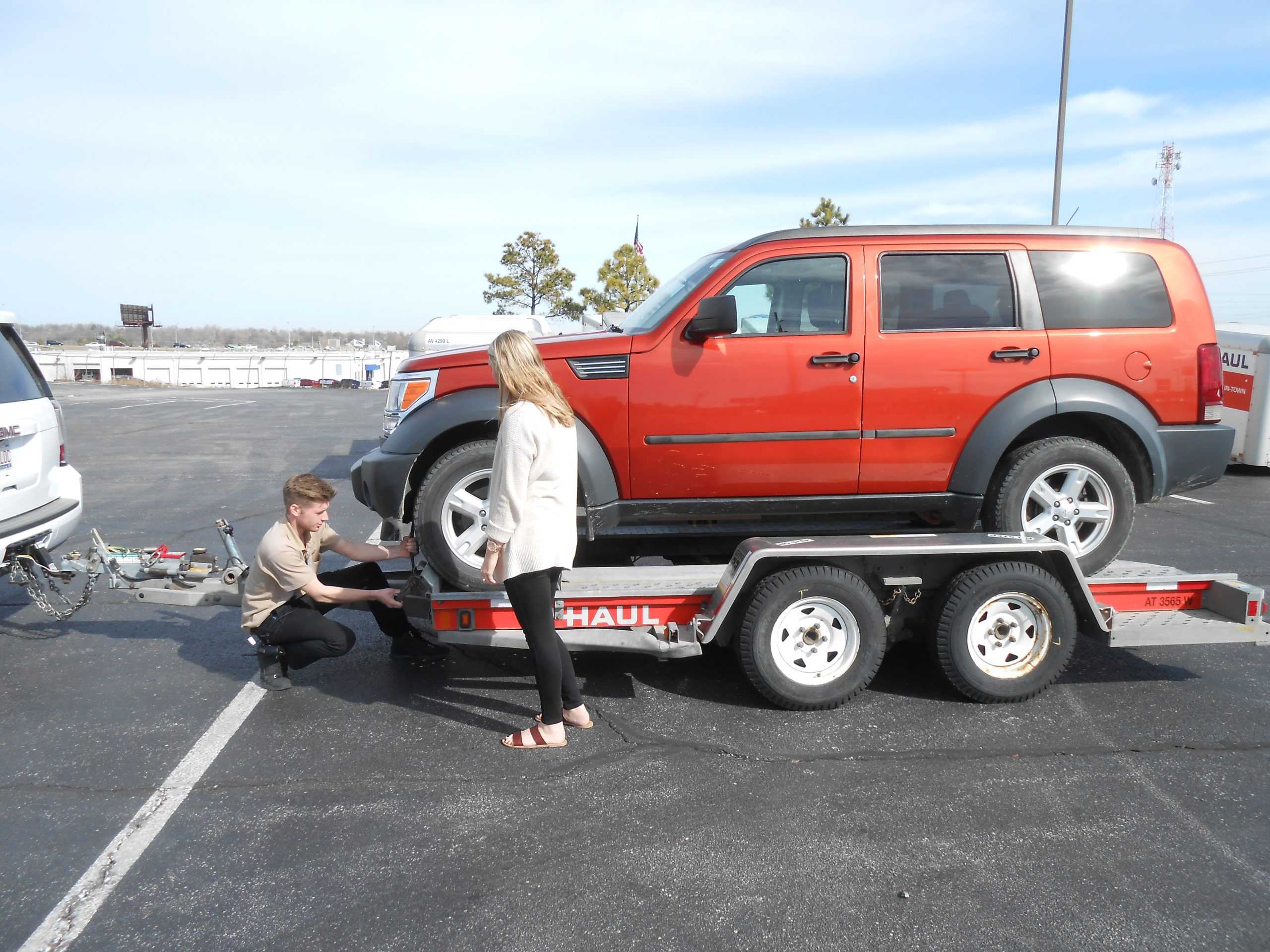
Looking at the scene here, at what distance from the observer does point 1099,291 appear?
4883 mm

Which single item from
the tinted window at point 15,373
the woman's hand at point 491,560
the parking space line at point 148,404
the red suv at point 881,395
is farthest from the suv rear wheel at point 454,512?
the parking space line at point 148,404

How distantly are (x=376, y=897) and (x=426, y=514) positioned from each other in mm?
2181

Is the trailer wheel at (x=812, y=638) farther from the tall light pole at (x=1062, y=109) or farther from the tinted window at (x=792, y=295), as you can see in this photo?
the tall light pole at (x=1062, y=109)

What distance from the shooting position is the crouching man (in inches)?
177

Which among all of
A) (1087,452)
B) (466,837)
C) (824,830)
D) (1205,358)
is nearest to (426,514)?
(466,837)

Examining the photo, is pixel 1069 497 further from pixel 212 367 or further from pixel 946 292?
pixel 212 367

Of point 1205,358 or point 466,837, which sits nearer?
point 466,837

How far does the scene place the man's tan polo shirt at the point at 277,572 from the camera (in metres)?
4.49

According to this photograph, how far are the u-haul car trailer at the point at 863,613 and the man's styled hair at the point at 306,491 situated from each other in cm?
60

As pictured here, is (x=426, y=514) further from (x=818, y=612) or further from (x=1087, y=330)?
(x=1087, y=330)

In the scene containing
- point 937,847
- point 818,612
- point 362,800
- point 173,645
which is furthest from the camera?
point 173,645

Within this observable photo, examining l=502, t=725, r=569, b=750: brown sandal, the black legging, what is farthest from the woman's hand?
l=502, t=725, r=569, b=750: brown sandal

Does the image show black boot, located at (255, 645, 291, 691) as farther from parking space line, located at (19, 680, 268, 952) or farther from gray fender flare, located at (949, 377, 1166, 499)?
gray fender flare, located at (949, 377, 1166, 499)

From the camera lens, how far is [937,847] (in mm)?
3250
